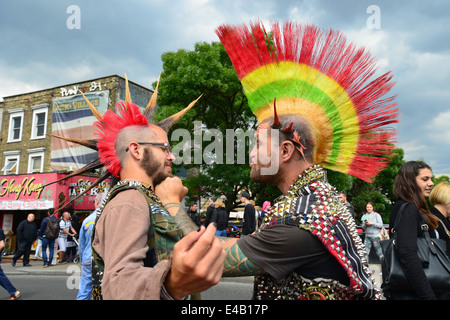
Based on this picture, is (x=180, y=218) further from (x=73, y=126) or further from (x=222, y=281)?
(x=73, y=126)

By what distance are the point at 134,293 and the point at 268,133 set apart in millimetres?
1120

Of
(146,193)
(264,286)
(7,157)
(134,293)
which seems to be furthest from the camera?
(7,157)

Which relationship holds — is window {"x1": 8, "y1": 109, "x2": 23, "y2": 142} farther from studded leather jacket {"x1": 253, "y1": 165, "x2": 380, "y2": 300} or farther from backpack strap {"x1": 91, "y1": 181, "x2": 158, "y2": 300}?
studded leather jacket {"x1": 253, "y1": 165, "x2": 380, "y2": 300}

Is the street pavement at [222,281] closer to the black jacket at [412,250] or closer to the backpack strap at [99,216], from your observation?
the black jacket at [412,250]

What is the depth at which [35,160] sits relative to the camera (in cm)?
1853

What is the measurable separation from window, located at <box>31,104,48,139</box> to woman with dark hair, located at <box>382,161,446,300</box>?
19.4 meters

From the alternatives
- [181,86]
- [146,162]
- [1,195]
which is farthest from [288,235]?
[1,195]

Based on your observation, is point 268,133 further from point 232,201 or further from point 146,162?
point 232,201

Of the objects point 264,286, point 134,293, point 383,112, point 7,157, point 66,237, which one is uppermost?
point 7,157

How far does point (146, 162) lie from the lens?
2.09 m

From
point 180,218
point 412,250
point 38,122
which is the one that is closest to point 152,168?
point 180,218

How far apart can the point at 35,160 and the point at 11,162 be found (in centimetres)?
181

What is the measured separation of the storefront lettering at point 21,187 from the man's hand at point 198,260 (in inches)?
640

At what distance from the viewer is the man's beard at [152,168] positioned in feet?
6.83
